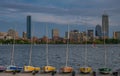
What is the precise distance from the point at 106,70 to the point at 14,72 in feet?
48.1

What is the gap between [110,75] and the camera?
56.7 meters

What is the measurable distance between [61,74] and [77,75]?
8.94 ft

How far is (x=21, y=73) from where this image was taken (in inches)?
2286

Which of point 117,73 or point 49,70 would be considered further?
point 49,70

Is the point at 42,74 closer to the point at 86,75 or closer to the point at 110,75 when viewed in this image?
the point at 86,75

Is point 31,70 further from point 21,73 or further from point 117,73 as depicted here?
point 117,73

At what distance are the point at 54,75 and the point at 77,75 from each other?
11.7 feet

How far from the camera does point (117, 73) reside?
55562 millimetres

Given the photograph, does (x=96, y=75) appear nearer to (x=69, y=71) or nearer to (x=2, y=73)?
(x=69, y=71)

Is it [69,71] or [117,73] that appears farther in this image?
[69,71]

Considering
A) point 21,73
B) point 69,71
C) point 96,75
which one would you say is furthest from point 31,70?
point 96,75

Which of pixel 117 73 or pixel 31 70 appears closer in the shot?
pixel 117 73

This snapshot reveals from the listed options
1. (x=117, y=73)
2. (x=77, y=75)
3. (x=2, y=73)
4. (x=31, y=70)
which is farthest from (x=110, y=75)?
(x=2, y=73)

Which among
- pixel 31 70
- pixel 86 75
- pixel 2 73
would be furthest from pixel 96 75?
pixel 2 73
